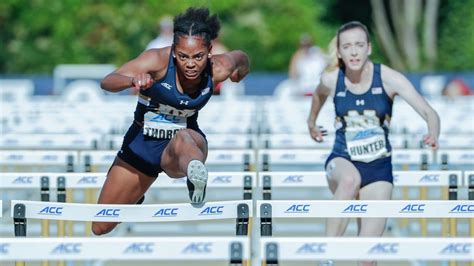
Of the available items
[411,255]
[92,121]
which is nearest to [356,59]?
[411,255]

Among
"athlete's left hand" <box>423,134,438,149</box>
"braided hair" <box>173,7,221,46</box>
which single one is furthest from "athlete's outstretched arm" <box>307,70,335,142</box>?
"braided hair" <box>173,7,221,46</box>

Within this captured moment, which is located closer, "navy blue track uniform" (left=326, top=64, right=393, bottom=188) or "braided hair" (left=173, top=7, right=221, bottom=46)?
"braided hair" (left=173, top=7, right=221, bottom=46)

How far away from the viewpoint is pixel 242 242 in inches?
210

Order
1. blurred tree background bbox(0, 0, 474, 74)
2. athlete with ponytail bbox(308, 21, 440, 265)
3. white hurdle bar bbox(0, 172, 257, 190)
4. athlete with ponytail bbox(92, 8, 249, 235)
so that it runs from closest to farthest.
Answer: athlete with ponytail bbox(92, 8, 249, 235), white hurdle bar bbox(0, 172, 257, 190), athlete with ponytail bbox(308, 21, 440, 265), blurred tree background bbox(0, 0, 474, 74)

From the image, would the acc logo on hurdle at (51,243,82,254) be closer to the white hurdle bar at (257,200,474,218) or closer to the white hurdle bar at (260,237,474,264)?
the white hurdle bar at (260,237,474,264)

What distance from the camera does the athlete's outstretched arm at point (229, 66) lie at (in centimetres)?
809

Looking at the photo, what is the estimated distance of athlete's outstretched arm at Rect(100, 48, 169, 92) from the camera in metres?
7.15

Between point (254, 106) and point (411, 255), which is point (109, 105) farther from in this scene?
point (411, 255)

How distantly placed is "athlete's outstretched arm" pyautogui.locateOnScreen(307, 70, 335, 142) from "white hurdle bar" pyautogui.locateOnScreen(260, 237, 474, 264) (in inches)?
142

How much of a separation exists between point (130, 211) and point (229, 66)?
1.94 m

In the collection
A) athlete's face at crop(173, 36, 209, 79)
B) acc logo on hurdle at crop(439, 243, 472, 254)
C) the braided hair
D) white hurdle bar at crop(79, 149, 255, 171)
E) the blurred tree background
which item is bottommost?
acc logo on hurdle at crop(439, 243, 472, 254)

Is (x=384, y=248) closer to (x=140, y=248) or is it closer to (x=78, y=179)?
(x=140, y=248)

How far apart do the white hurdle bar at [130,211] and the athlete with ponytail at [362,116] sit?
207 cm

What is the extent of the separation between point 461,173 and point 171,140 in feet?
6.10
